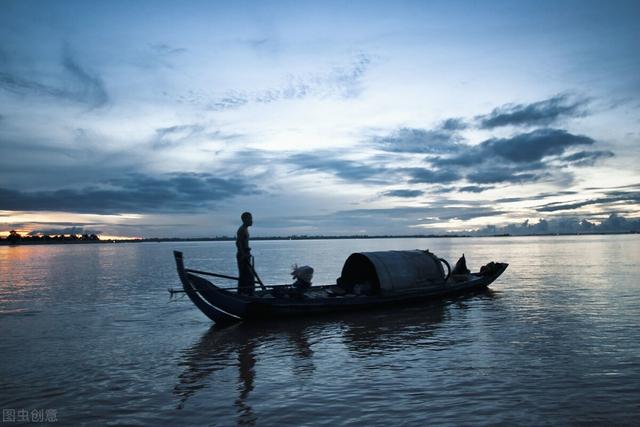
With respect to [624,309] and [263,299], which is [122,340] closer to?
[263,299]

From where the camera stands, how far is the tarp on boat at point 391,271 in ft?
62.7

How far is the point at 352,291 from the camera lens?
764 inches

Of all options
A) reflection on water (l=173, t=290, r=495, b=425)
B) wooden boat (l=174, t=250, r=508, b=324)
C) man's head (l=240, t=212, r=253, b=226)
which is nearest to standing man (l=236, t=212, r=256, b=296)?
man's head (l=240, t=212, r=253, b=226)

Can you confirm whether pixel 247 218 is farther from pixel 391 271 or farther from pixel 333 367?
pixel 333 367

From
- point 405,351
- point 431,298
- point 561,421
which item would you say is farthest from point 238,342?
point 431,298

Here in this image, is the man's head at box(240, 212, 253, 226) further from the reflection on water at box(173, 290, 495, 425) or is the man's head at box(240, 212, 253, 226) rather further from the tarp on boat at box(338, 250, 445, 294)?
the tarp on boat at box(338, 250, 445, 294)

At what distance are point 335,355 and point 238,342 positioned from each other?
3.30 metres

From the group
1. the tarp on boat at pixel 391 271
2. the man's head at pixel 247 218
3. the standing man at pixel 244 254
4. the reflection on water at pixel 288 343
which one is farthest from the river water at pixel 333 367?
the man's head at pixel 247 218

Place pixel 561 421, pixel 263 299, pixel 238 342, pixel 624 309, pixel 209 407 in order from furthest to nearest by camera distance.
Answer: pixel 624 309, pixel 263 299, pixel 238 342, pixel 209 407, pixel 561 421

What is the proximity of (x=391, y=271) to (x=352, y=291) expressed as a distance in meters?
1.85

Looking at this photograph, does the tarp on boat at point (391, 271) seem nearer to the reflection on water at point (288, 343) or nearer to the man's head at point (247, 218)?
the reflection on water at point (288, 343)

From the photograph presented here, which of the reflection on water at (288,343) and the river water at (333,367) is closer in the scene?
the river water at (333,367)

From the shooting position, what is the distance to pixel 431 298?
20.8m

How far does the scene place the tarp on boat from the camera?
19.1 metres
